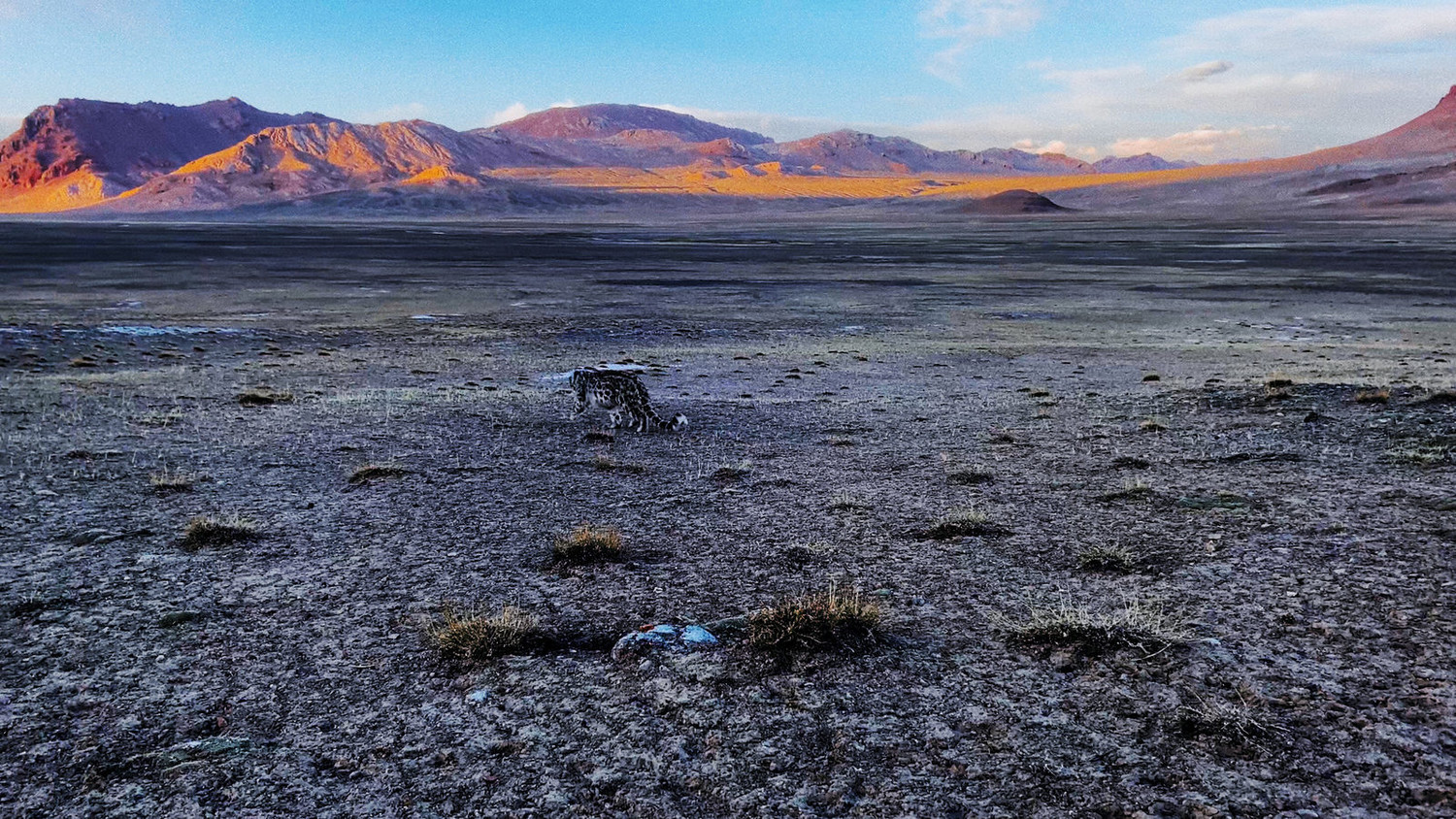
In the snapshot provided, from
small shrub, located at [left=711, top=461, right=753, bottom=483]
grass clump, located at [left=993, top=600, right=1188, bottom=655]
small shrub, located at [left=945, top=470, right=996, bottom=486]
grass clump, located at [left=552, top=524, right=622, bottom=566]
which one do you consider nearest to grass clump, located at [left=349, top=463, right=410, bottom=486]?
small shrub, located at [left=711, top=461, right=753, bottom=483]

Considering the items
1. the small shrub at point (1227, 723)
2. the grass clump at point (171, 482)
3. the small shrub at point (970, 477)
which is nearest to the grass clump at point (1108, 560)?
the small shrub at point (1227, 723)

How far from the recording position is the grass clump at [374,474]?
9.02m

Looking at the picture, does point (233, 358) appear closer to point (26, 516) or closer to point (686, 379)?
point (686, 379)

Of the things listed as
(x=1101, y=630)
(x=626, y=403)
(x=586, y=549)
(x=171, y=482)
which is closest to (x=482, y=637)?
(x=586, y=549)

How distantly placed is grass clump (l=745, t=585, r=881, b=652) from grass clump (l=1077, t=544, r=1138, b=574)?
179 centimetres

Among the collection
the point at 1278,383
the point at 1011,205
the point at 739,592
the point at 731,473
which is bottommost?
the point at 1278,383

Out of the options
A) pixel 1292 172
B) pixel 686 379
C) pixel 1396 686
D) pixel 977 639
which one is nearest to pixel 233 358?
pixel 686 379

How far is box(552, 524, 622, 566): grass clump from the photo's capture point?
22.0 ft

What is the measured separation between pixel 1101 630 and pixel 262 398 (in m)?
11.9

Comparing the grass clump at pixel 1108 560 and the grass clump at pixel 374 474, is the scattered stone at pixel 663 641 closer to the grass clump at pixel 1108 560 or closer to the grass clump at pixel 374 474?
the grass clump at pixel 1108 560

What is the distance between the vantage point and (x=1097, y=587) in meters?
6.04

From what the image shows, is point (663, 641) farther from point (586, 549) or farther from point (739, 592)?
point (586, 549)

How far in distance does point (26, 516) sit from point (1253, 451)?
10.9m

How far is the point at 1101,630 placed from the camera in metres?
5.16
